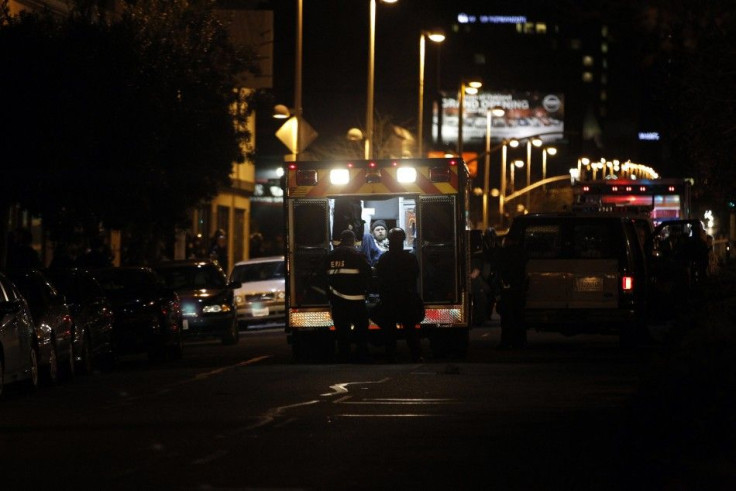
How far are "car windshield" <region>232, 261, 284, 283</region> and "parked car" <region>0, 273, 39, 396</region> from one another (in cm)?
1510

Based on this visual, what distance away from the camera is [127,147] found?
2781 centimetres

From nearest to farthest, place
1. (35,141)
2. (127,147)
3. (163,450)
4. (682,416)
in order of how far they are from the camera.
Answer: (682,416) < (163,450) < (35,141) < (127,147)

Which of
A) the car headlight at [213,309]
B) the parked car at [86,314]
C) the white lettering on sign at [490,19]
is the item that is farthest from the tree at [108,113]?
the white lettering on sign at [490,19]

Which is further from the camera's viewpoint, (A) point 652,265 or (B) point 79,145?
(B) point 79,145

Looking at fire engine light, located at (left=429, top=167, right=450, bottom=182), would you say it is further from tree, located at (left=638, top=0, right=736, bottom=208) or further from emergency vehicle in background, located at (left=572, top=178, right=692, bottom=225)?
emergency vehicle in background, located at (left=572, top=178, right=692, bottom=225)

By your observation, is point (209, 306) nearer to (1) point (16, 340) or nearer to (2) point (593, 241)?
(2) point (593, 241)

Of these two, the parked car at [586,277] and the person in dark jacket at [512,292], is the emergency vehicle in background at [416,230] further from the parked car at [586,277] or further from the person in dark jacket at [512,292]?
the parked car at [586,277]

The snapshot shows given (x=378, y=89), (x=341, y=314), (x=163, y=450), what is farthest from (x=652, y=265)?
(x=378, y=89)

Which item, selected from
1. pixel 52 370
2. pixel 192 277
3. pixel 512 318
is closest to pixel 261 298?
pixel 192 277

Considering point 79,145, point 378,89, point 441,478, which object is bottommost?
point 441,478

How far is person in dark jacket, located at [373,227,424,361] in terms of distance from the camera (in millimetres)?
20078

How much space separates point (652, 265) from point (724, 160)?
3.07 m

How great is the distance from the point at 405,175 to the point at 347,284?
176 cm

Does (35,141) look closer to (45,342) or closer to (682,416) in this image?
(45,342)
